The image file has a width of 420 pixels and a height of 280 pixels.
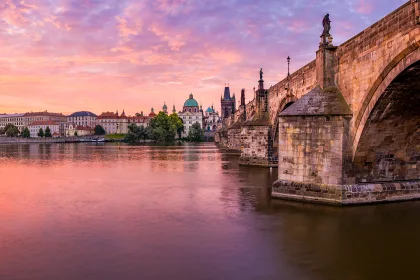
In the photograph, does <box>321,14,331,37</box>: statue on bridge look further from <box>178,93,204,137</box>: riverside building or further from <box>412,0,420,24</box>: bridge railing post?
<box>178,93,204,137</box>: riverside building

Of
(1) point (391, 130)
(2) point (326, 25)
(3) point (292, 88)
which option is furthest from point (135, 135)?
(1) point (391, 130)

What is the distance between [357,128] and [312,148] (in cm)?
184

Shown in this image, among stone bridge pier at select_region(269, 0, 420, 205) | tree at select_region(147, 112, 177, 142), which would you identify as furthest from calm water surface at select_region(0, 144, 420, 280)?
tree at select_region(147, 112, 177, 142)

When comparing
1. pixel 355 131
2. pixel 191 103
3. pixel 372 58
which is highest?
pixel 191 103

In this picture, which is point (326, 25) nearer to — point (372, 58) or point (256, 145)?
point (372, 58)

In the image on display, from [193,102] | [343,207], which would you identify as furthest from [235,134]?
[193,102]

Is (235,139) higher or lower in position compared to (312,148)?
lower

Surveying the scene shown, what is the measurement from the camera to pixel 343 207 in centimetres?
1477

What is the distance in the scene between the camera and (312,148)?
51.6 ft

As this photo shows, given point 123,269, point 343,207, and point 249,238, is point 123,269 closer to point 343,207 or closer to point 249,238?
point 249,238

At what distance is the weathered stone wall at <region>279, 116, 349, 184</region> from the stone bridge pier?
0.04m

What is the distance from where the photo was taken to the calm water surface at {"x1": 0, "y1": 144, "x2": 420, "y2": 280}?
9125 millimetres

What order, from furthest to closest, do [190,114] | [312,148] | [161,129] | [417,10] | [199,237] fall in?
[190,114] < [161,129] < [312,148] < [199,237] < [417,10]

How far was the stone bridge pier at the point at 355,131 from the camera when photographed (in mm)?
13719
